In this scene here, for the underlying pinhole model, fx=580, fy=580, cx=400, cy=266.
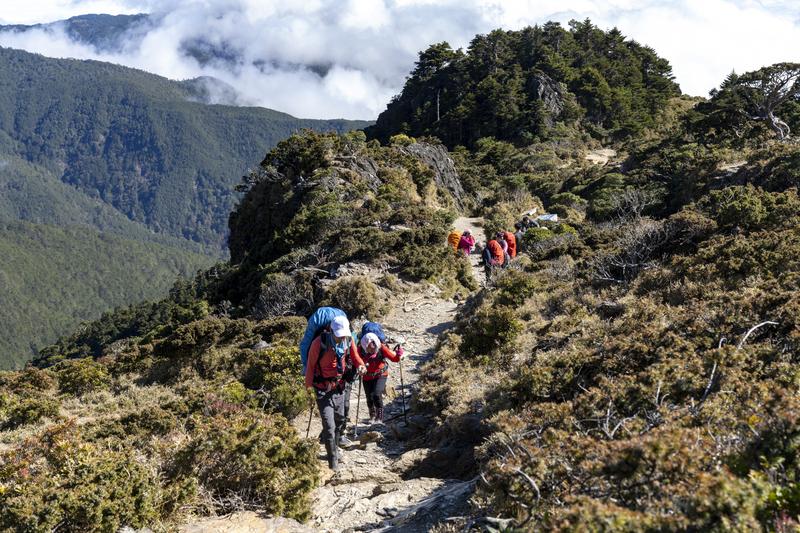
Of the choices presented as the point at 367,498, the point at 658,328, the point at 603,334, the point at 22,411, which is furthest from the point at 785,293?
the point at 22,411

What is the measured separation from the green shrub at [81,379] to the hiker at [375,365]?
23.0 ft

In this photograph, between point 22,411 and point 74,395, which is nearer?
point 22,411

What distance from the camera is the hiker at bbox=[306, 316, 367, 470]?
20.9 feet

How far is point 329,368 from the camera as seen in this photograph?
21.0 ft

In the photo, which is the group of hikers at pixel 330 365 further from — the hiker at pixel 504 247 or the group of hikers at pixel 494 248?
the hiker at pixel 504 247

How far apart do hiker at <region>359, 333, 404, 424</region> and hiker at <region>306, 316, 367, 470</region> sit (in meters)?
1.47

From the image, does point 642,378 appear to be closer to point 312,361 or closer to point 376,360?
point 312,361

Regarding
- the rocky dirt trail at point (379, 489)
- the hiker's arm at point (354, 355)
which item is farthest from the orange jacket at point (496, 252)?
the hiker's arm at point (354, 355)

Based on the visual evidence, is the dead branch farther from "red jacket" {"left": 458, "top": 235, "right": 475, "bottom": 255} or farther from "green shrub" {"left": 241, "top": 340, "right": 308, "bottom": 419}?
"red jacket" {"left": 458, "top": 235, "right": 475, "bottom": 255}

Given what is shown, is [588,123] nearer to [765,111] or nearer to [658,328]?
[765,111]

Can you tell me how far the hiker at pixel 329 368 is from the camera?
6.37m

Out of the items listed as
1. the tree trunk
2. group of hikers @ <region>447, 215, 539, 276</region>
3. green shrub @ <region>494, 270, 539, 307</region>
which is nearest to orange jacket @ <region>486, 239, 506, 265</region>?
group of hikers @ <region>447, 215, 539, 276</region>

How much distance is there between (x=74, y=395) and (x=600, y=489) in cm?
1178

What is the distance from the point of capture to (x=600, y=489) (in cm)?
316
